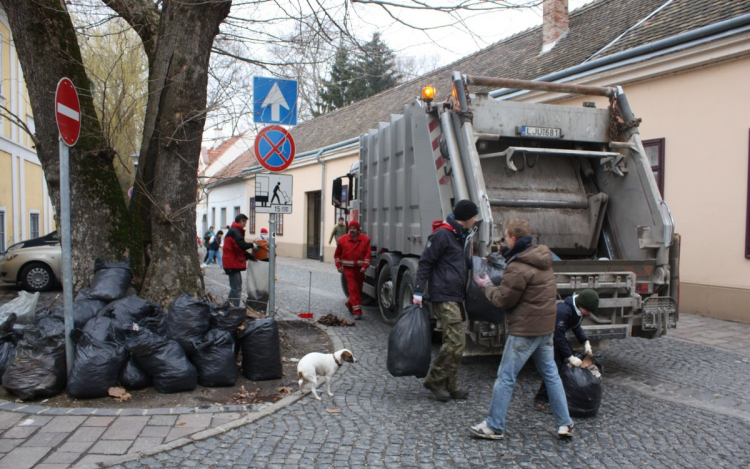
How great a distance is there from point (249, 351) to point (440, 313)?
5.81 feet

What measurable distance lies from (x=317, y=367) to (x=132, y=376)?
151cm

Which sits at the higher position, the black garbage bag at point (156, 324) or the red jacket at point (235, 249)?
the red jacket at point (235, 249)

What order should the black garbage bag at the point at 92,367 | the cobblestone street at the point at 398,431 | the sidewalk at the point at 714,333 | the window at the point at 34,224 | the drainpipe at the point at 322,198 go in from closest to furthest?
the cobblestone street at the point at 398,431 → the black garbage bag at the point at 92,367 → the sidewalk at the point at 714,333 → the window at the point at 34,224 → the drainpipe at the point at 322,198

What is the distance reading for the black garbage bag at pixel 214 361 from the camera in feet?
15.8

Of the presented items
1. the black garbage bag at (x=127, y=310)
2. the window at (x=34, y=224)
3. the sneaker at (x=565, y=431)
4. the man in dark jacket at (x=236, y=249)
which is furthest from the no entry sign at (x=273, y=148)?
the window at (x=34, y=224)

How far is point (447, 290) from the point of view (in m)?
4.75

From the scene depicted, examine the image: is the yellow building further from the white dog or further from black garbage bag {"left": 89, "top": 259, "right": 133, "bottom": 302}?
the white dog

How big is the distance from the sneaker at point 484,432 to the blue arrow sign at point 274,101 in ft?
14.1

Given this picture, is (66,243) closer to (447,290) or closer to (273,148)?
(273,148)

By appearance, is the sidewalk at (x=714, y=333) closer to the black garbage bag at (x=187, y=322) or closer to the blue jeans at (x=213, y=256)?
the black garbage bag at (x=187, y=322)

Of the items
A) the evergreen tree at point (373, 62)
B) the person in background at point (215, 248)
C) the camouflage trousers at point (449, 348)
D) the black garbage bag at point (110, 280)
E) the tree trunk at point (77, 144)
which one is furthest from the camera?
the person in background at point (215, 248)

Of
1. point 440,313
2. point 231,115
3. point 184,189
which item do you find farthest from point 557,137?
point 184,189

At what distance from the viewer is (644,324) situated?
549 centimetres

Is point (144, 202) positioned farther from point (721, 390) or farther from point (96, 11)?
point (721, 390)
